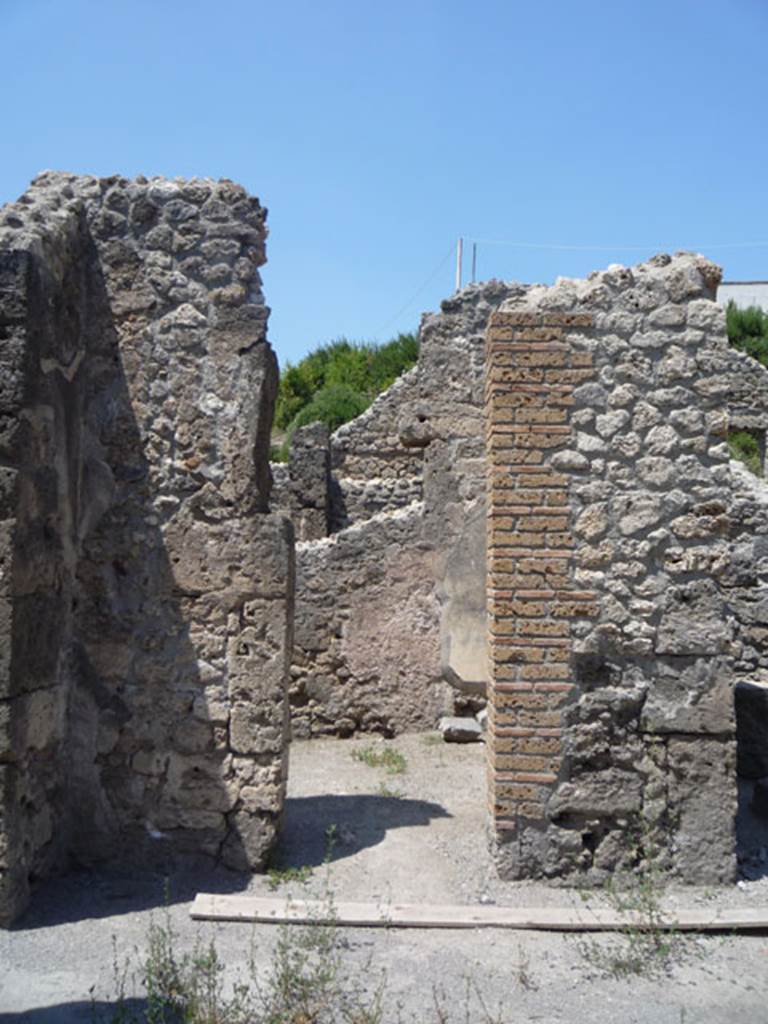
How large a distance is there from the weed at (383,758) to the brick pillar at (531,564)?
2417 millimetres

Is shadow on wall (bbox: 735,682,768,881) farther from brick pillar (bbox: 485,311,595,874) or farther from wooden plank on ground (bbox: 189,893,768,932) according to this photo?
brick pillar (bbox: 485,311,595,874)

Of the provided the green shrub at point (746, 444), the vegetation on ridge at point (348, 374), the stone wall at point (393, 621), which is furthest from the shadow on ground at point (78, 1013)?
the vegetation on ridge at point (348, 374)

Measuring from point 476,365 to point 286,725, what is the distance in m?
4.94

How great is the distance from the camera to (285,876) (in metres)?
4.92

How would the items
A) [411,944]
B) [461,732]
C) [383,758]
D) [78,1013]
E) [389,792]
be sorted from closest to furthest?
1. [78,1013]
2. [411,944]
3. [389,792]
4. [383,758]
5. [461,732]

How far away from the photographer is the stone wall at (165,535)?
16.3ft

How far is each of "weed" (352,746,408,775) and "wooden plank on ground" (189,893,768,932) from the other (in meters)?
2.64

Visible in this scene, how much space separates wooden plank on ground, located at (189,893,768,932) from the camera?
4.38 meters

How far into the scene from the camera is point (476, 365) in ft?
29.8

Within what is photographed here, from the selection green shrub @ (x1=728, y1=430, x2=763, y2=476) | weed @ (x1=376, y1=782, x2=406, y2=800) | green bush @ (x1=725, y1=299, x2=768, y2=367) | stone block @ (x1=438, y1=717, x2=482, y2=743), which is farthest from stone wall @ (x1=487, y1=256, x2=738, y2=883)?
green bush @ (x1=725, y1=299, x2=768, y2=367)

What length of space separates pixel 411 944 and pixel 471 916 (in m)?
0.34

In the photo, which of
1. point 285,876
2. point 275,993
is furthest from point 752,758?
point 275,993

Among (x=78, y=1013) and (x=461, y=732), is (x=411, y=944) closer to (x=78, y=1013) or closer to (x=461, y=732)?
(x=78, y=1013)

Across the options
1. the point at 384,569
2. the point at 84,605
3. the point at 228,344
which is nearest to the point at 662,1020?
the point at 84,605
